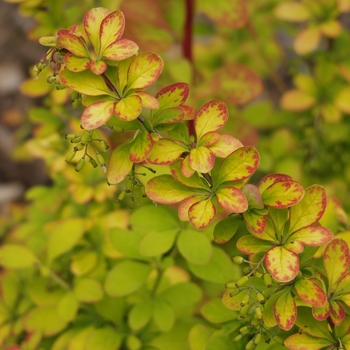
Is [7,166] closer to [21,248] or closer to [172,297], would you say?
[21,248]

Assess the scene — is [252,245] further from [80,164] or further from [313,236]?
[80,164]

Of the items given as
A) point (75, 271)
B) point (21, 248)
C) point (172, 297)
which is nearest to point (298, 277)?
point (172, 297)

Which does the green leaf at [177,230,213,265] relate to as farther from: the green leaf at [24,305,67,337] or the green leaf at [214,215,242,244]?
the green leaf at [24,305,67,337]

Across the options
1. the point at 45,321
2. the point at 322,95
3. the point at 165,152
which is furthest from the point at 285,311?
the point at 322,95

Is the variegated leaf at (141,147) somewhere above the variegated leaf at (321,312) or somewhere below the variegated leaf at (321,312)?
above

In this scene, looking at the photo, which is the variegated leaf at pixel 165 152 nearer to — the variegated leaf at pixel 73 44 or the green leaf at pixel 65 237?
the variegated leaf at pixel 73 44

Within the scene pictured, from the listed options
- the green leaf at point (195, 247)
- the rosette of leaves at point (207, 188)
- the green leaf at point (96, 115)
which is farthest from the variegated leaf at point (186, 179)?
the green leaf at point (195, 247)

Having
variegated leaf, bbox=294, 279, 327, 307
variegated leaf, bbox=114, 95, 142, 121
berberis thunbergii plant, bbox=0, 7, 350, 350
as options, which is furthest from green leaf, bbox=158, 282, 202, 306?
variegated leaf, bbox=114, 95, 142, 121
